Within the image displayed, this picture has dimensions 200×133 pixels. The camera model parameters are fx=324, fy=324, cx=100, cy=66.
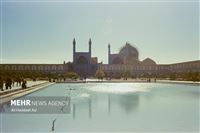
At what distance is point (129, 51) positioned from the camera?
66.4m

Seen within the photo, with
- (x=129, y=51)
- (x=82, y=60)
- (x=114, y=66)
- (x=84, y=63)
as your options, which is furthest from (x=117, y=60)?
(x=82, y=60)

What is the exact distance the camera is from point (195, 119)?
27.5ft

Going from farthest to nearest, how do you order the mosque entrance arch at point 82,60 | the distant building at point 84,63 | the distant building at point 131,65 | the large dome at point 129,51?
the large dome at point 129,51, the distant building at point 131,65, the mosque entrance arch at point 82,60, the distant building at point 84,63

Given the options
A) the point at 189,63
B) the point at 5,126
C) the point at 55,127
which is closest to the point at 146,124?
the point at 55,127

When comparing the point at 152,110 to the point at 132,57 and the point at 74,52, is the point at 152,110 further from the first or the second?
the point at 132,57

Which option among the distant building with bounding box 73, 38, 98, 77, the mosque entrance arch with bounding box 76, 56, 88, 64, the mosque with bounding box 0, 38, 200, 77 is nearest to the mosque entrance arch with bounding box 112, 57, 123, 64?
the mosque with bounding box 0, 38, 200, 77

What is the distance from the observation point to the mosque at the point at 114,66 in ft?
186

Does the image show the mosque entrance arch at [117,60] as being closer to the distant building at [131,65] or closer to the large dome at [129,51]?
the distant building at [131,65]

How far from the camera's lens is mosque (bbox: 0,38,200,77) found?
56656mm

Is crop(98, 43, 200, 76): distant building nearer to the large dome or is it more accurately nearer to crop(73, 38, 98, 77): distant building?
the large dome

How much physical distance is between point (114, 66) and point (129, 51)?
19.1 ft

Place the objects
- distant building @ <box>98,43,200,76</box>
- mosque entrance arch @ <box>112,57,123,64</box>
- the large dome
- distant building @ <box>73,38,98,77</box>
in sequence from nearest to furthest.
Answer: distant building @ <box>73,38,98,77</box>
distant building @ <box>98,43,200,76</box>
mosque entrance arch @ <box>112,57,123,64</box>
the large dome

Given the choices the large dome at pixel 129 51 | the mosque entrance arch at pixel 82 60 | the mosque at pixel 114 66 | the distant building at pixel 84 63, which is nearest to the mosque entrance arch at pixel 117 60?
the mosque at pixel 114 66

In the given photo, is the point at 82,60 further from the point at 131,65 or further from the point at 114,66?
the point at 131,65
